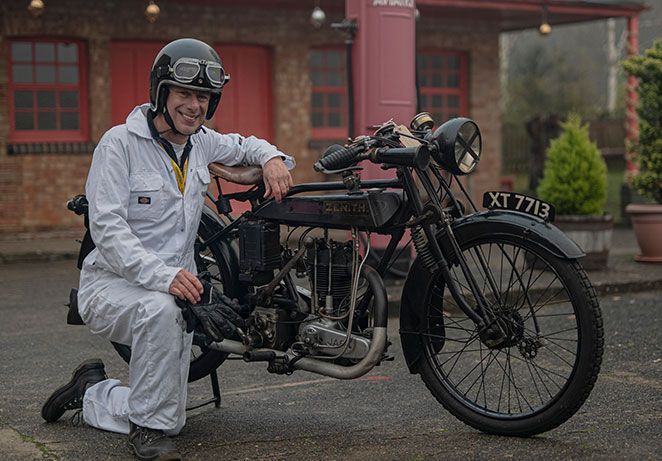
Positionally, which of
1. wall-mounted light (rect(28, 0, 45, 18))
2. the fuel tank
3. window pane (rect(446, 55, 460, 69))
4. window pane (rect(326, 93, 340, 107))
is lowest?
the fuel tank

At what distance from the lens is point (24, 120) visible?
48.2ft

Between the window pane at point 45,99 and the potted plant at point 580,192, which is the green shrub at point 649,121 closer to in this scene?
the potted plant at point 580,192

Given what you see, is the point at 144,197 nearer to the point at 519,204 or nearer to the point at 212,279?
the point at 212,279

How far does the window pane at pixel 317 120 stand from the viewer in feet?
54.7

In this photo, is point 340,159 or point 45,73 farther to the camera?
point 45,73

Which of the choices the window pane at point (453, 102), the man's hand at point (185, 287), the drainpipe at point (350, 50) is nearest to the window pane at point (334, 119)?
the window pane at point (453, 102)

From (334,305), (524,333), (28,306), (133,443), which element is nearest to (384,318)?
(334,305)

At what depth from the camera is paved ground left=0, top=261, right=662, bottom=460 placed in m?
4.75

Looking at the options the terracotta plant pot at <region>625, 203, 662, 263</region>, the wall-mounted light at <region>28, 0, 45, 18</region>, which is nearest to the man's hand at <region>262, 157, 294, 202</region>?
the terracotta plant pot at <region>625, 203, 662, 263</region>

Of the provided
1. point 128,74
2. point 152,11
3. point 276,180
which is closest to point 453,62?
point 128,74

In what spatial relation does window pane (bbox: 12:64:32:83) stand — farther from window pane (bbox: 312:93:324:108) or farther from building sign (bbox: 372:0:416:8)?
building sign (bbox: 372:0:416:8)

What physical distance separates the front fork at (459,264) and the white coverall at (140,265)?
81 centimetres

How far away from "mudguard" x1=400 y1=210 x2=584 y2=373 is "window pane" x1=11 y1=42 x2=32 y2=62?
10.8m

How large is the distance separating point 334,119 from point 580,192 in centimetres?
664
